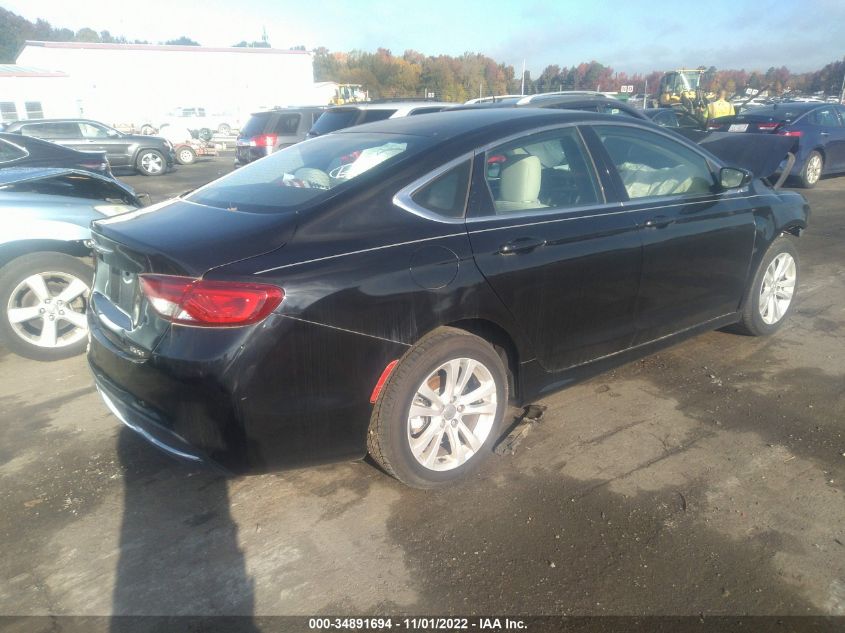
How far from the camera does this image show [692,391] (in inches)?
157

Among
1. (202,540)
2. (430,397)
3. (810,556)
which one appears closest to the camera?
(810,556)

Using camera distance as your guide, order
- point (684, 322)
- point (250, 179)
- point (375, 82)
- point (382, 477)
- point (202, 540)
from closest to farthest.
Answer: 1. point (202, 540)
2. point (382, 477)
3. point (250, 179)
4. point (684, 322)
5. point (375, 82)

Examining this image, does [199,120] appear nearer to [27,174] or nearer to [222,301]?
[27,174]

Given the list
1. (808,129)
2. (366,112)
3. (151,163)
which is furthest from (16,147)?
(808,129)

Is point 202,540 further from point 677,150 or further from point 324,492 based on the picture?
point 677,150

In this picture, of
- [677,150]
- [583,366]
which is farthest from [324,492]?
[677,150]

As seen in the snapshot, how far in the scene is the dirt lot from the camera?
7.78 ft

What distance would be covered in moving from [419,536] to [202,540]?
36.2 inches

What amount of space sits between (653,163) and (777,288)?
5.56 feet

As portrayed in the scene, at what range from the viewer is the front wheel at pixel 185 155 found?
21797 millimetres

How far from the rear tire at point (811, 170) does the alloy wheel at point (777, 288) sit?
29.5 feet

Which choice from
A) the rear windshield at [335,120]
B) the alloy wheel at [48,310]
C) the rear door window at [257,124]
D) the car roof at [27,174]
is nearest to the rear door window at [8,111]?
the rear door window at [257,124]

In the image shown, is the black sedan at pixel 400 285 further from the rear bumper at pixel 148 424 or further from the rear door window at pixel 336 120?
the rear door window at pixel 336 120

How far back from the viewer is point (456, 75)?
234ft
